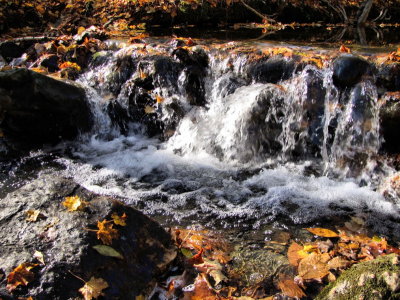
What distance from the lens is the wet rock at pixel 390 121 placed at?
452 centimetres

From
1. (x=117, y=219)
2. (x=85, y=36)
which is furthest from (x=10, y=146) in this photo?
(x=117, y=219)

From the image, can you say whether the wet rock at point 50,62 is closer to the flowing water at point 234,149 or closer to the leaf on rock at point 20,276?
the flowing water at point 234,149

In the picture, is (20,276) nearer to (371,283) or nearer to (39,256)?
(39,256)

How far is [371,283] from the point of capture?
6.28ft

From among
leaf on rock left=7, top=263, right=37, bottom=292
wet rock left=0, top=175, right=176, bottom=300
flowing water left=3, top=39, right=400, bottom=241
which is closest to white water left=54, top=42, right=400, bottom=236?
flowing water left=3, top=39, right=400, bottom=241

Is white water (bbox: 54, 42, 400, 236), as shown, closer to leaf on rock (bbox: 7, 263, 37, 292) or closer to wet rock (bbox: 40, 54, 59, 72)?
wet rock (bbox: 40, 54, 59, 72)

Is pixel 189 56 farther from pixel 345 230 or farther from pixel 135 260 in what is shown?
pixel 135 260

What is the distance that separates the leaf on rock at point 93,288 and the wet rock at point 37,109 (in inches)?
157

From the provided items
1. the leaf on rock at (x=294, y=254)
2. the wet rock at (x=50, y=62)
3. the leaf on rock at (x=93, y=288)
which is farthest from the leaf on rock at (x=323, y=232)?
the wet rock at (x=50, y=62)

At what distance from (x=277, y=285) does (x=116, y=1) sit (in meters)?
10.4

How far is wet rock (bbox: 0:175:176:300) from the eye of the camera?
212 centimetres

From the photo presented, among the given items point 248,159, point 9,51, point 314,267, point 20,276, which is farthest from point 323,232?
point 9,51

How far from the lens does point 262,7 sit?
36.4 ft

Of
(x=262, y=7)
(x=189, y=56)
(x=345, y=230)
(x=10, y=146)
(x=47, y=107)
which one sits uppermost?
(x=262, y=7)
